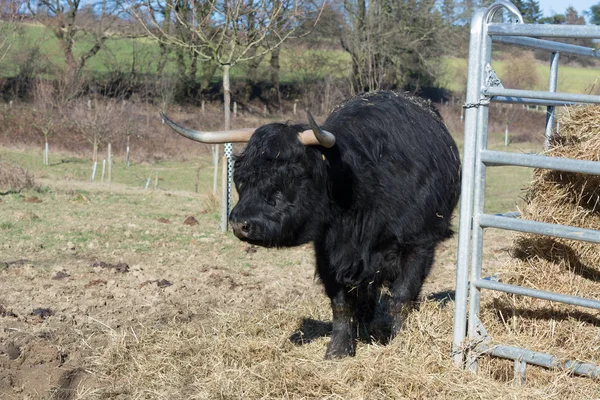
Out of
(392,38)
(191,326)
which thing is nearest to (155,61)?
(392,38)

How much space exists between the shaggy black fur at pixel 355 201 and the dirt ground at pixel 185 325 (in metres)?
0.38

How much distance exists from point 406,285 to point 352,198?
83 centimetres

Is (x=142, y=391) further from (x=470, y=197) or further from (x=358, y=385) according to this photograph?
(x=470, y=197)

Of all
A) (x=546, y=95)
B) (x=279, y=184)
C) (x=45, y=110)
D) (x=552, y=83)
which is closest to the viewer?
(x=546, y=95)

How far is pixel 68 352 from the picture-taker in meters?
5.35

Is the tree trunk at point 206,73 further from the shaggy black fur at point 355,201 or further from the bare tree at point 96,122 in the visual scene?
the shaggy black fur at point 355,201

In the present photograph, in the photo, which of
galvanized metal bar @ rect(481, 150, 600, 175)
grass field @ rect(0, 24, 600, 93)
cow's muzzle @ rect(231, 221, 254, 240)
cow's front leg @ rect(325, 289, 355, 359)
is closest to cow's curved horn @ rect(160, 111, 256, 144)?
cow's muzzle @ rect(231, 221, 254, 240)

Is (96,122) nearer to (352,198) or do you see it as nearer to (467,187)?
(352,198)

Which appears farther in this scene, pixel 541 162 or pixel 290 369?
pixel 290 369

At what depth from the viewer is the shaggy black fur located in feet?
15.7

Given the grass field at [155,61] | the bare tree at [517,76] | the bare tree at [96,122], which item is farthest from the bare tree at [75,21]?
the bare tree at [517,76]

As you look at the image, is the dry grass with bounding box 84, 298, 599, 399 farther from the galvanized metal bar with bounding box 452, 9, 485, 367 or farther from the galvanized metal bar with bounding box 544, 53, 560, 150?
the galvanized metal bar with bounding box 544, 53, 560, 150

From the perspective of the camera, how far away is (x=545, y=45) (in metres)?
4.91

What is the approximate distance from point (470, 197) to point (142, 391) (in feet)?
7.92
